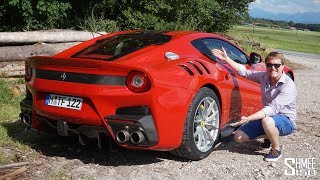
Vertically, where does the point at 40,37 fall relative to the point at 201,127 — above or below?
above

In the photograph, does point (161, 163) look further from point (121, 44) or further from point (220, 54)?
point (220, 54)

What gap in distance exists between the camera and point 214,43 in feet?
17.8

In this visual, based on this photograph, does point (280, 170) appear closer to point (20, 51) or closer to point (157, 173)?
point (157, 173)

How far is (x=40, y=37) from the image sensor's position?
31.9 feet

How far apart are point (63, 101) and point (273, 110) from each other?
226 centimetres

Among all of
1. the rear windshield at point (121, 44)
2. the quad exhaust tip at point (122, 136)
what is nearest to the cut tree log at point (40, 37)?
the rear windshield at point (121, 44)

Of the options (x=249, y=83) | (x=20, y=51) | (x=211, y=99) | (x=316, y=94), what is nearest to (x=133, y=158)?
(x=211, y=99)

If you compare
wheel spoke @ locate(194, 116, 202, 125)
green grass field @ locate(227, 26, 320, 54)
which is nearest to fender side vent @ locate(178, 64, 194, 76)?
wheel spoke @ locate(194, 116, 202, 125)

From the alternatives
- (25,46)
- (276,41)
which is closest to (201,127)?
(25,46)

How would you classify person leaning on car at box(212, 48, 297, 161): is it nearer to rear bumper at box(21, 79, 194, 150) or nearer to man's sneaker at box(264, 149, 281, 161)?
man's sneaker at box(264, 149, 281, 161)

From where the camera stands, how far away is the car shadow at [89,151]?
4566 millimetres

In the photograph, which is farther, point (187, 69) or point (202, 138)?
point (202, 138)

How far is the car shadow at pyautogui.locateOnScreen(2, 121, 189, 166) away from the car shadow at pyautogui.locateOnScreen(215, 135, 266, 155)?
2.64 feet

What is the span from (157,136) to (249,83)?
202 centimetres
